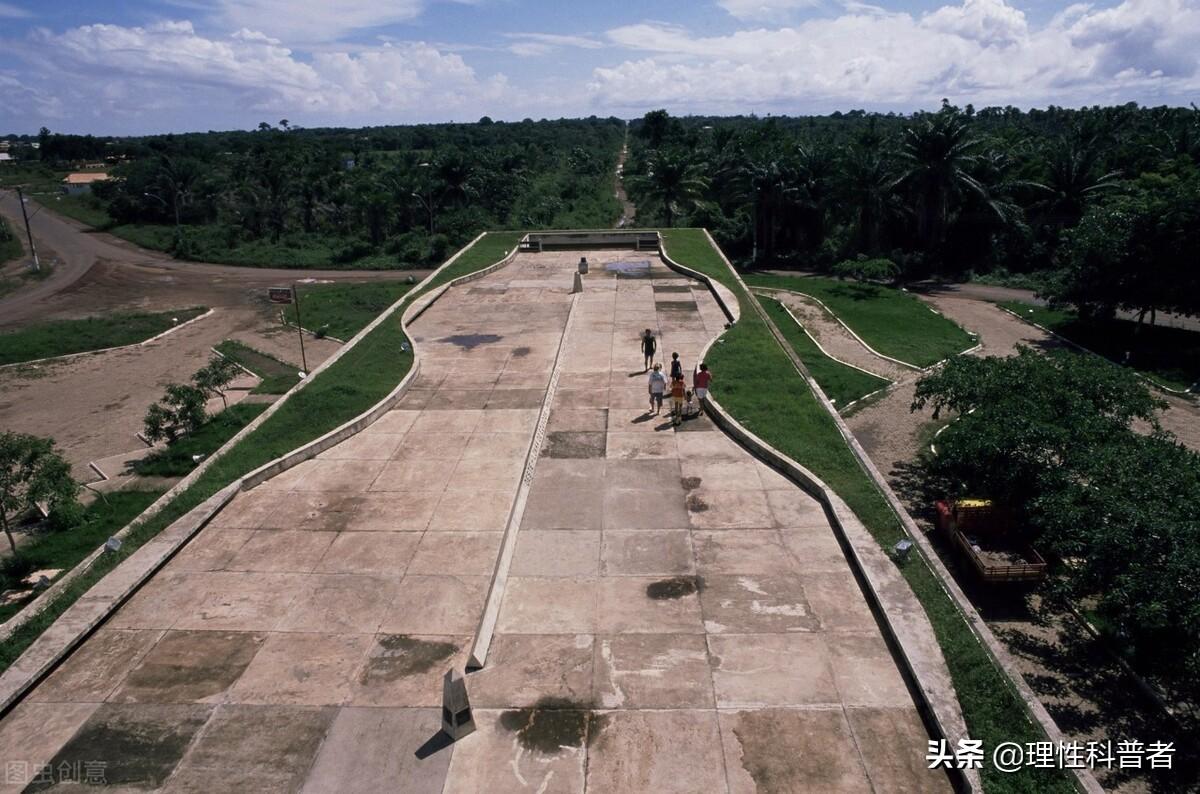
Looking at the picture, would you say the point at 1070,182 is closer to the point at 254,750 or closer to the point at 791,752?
the point at 791,752

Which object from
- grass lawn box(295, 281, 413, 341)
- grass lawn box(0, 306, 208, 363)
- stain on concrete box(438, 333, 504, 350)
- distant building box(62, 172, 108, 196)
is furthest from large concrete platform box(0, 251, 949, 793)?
distant building box(62, 172, 108, 196)

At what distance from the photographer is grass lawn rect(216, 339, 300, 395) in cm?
2696

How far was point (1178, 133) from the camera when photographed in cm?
5038

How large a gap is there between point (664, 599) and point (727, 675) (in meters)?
1.58

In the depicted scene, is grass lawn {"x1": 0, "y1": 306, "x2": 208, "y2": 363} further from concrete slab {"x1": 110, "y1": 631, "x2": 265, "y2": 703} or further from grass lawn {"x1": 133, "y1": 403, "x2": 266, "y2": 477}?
concrete slab {"x1": 110, "y1": 631, "x2": 265, "y2": 703}

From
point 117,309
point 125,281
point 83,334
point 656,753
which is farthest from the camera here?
point 125,281

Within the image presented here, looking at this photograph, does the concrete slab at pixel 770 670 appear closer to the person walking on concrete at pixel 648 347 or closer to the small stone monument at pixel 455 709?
the small stone monument at pixel 455 709

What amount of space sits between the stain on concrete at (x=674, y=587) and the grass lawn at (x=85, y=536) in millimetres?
11957

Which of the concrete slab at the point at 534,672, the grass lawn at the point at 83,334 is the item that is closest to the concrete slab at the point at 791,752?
the concrete slab at the point at 534,672

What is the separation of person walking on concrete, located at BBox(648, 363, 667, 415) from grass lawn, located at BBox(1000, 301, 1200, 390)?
1989 centimetres

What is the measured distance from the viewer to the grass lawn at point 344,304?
36344 mm

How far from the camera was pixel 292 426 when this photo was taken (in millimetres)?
16453

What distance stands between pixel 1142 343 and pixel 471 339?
87.2 ft

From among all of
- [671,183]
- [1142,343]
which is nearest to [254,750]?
[1142,343]
